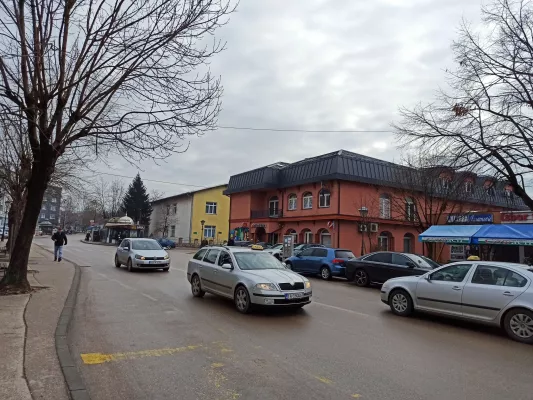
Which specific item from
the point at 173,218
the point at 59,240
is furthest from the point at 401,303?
the point at 173,218

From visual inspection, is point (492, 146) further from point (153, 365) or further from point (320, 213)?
point (320, 213)

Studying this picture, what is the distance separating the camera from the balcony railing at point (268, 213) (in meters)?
39.3

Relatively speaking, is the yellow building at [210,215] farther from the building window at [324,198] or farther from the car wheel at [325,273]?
the car wheel at [325,273]

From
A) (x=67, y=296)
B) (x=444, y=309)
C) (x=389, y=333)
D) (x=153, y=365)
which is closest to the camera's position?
(x=153, y=365)

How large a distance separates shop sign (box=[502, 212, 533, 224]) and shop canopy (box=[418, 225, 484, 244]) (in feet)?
14.4

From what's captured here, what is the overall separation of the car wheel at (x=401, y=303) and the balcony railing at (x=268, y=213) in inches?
1136

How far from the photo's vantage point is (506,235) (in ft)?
62.2

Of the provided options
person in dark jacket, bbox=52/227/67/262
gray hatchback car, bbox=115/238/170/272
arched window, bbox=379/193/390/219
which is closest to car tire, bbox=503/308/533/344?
gray hatchback car, bbox=115/238/170/272

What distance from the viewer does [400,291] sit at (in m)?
9.90

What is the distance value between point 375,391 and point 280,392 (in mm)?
1087

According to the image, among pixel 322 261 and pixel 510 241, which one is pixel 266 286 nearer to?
pixel 322 261

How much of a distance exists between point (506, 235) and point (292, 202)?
835 inches

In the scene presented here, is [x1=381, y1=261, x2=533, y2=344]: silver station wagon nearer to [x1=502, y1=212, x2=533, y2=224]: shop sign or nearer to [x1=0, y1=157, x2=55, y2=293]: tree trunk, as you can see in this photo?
[x1=0, y1=157, x2=55, y2=293]: tree trunk

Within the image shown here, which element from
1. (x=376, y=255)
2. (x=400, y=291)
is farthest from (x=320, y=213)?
(x=400, y=291)
